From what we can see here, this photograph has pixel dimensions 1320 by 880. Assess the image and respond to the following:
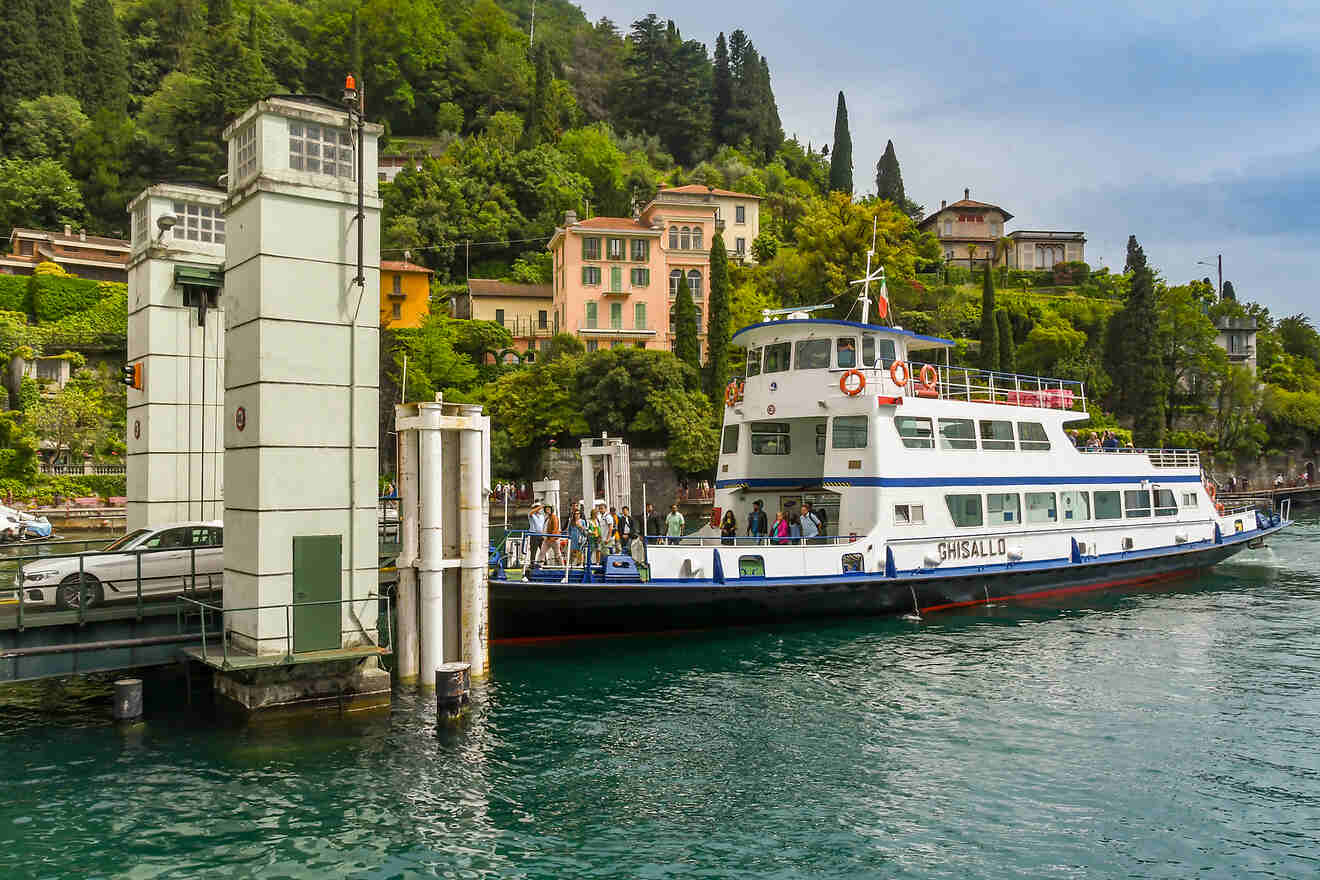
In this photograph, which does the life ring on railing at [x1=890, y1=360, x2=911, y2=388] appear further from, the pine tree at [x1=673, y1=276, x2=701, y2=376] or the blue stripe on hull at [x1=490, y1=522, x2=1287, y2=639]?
the pine tree at [x1=673, y1=276, x2=701, y2=376]

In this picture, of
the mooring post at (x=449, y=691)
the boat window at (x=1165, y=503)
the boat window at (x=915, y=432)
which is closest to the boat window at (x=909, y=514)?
the boat window at (x=915, y=432)

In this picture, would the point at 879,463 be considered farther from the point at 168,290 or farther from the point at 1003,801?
the point at 168,290

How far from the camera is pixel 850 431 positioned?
23609mm

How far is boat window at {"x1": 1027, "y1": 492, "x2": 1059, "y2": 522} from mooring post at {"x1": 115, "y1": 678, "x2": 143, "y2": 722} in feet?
71.8

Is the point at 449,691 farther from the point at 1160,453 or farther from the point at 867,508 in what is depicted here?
the point at 1160,453

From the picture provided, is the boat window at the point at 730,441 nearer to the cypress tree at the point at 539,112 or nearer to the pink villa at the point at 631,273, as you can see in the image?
the pink villa at the point at 631,273

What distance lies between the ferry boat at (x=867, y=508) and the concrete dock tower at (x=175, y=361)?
21.8 ft

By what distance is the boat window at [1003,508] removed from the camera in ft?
83.4

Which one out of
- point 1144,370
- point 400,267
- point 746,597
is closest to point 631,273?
point 400,267

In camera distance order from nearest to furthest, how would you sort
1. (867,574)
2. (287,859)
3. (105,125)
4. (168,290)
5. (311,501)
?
1. (287,859)
2. (311,501)
3. (168,290)
4. (867,574)
5. (105,125)

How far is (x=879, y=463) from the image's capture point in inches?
906

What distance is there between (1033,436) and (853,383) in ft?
24.4

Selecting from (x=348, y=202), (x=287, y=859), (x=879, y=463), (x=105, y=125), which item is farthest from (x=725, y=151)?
(x=287, y=859)

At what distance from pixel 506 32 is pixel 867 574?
10906cm
